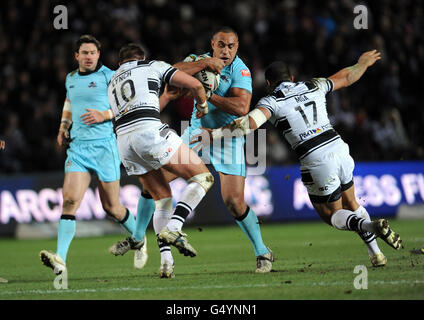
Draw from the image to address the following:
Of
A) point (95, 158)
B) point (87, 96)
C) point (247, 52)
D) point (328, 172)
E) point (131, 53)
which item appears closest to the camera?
point (328, 172)

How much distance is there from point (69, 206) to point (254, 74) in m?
9.78

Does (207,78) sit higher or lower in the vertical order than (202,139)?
higher

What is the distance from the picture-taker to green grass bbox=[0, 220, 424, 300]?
6457 millimetres

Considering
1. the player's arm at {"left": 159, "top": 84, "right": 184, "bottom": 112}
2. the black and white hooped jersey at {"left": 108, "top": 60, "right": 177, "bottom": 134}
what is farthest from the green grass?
the player's arm at {"left": 159, "top": 84, "right": 184, "bottom": 112}

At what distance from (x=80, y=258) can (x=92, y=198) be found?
14.4ft

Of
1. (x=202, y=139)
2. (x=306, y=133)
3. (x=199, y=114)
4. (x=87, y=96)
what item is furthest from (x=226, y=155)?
(x=87, y=96)

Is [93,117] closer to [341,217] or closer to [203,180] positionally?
[203,180]

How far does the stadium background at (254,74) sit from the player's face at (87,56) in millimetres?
6330

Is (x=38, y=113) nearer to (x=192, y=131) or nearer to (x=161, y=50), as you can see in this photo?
(x=161, y=50)

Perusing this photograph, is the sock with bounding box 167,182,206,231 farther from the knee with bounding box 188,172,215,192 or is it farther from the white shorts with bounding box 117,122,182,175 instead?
the white shorts with bounding box 117,122,182,175

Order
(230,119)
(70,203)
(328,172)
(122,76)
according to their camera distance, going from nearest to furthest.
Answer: (122,76)
(328,172)
(70,203)
(230,119)

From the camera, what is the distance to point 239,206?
8336 millimetres

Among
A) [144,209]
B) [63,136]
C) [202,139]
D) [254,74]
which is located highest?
[254,74]
